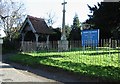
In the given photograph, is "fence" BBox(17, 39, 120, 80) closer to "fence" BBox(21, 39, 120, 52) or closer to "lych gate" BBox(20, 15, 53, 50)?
"fence" BBox(21, 39, 120, 52)

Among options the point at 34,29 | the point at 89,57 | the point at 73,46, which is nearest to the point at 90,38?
the point at 73,46

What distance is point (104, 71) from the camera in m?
14.0

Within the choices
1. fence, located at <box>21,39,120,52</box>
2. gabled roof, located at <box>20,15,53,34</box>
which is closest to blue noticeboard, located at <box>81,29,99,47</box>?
fence, located at <box>21,39,120,52</box>

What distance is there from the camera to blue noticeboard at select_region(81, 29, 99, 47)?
71.2ft

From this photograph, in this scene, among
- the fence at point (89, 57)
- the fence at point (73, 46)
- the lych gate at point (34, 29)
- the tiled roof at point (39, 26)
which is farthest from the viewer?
the tiled roof at point (39, 26)

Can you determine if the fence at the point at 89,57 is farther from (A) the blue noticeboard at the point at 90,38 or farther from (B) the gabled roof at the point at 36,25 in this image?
(B) the gabled roof at the point at 36,25

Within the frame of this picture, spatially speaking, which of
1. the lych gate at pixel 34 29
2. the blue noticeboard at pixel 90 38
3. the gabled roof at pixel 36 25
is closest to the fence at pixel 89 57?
the blue noticeboard at pixel 90 38

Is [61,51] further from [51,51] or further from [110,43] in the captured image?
[110,43]

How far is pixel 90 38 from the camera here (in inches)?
925

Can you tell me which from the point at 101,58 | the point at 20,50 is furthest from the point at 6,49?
the point at 101,58

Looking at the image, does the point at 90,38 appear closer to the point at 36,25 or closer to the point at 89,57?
the point at 89,57

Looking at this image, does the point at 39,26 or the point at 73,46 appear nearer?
the point at 73,46

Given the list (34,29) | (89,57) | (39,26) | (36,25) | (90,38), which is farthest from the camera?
(39,26)

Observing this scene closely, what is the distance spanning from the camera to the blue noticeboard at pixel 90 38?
2170 cm
